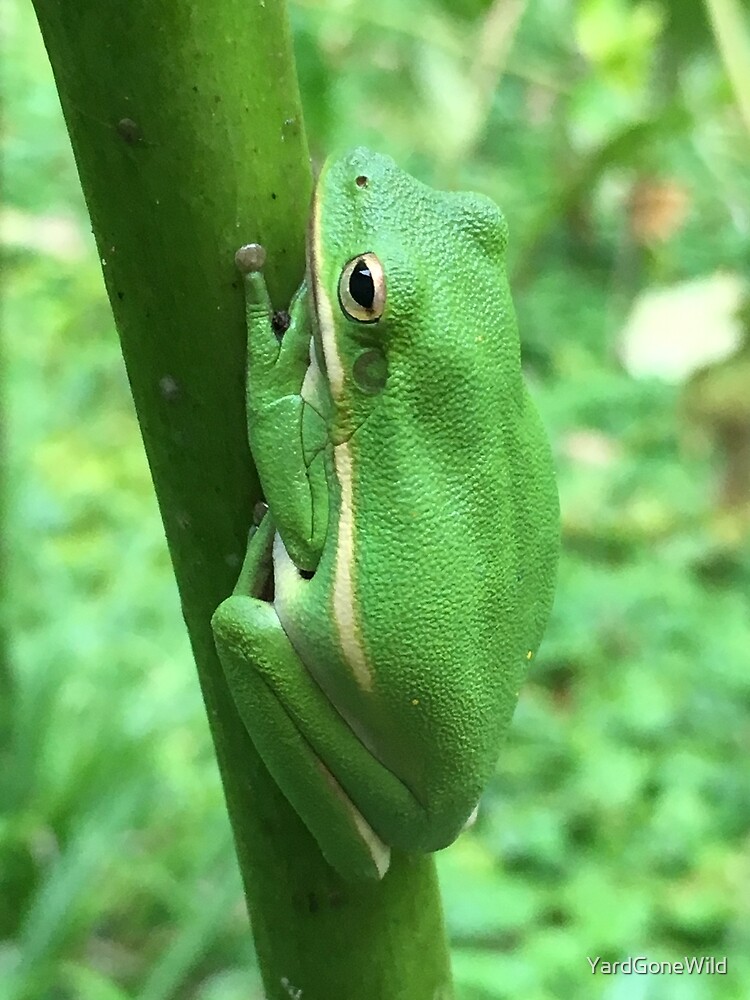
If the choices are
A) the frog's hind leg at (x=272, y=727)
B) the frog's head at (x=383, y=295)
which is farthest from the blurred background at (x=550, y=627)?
the frog's hind leg at (x=272, y=727)

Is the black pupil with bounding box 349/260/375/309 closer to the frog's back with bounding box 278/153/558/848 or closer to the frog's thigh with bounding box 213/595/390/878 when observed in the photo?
the frog's back with bounding box 278/153/558/848

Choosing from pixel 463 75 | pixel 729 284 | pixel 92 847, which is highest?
pixel 463 75

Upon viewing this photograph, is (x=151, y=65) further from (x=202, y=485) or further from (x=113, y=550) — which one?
(x=113, y=550)

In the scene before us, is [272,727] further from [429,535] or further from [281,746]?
[429,535]

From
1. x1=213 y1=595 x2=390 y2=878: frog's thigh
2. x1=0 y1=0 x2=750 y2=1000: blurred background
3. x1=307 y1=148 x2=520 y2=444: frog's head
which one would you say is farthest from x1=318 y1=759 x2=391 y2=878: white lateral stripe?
x1=0 y1=0 x2=750 y2=1000: blurred background

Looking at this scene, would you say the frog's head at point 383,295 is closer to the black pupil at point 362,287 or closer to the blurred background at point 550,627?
the black pupil at point 362,287

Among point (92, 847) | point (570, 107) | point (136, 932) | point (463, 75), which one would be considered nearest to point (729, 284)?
point (570, 107)
